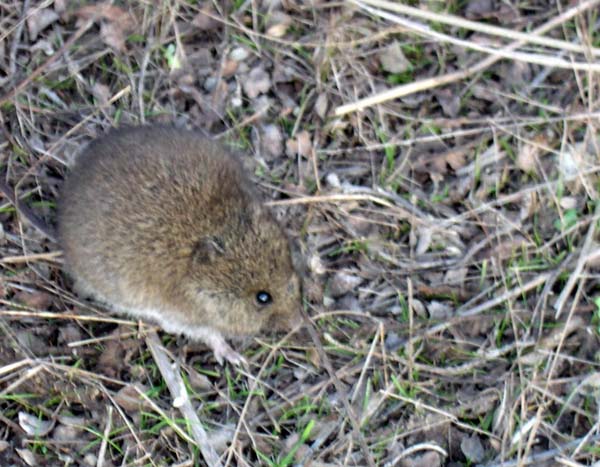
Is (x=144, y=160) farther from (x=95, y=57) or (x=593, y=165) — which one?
(x=593, y=165)

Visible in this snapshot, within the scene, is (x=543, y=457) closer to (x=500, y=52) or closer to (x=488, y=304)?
(x=488, y=304)

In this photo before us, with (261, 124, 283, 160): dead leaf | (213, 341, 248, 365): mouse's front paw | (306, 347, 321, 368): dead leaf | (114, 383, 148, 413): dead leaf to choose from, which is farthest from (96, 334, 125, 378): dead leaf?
(261, 124, 283, 160): dead leaf

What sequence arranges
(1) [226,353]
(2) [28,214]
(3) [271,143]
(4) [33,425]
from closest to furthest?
1. (4) [33,425]
2. (1) [226,353]
3. (2) [28,214]
4. (3) [271,143]

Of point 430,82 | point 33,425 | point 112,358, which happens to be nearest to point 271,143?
point 430,82

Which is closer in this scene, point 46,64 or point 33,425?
point 33,425

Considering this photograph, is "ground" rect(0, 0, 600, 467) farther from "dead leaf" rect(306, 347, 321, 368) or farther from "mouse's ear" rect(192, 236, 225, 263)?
"mouse's ear" rect(192, 236, 225, 263)

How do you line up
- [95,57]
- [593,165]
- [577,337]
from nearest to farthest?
1. [577,337]
2. [593,165]
3. [95,57]

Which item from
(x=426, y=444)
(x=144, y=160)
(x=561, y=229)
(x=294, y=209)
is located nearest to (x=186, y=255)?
(x=144, y=160)
